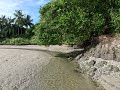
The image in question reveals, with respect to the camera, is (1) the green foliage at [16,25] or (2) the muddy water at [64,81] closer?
(2) the muddy water at [64,81]

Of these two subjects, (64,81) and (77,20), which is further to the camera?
(77,20)

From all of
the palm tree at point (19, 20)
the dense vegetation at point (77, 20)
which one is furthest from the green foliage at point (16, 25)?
the dense vegetation at point (77, 20)

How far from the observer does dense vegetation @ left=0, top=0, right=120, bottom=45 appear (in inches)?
1191

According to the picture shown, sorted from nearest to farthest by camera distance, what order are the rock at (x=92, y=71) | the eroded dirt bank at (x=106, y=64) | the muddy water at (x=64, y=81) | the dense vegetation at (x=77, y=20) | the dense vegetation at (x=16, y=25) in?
the muddy water at (x=64, y=81) < the eroded dirt bank at (x=106, y=64) < the rock at (x=92, y=71) < the dense vegetation at (x=77, y=20) < the dense vegetation at (x=16, y=25)

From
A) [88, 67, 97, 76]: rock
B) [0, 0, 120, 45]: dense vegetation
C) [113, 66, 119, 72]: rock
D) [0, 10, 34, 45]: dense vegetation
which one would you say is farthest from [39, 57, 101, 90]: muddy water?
[0, 10, 34, 45]: dense vegetation

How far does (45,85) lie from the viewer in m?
17.4

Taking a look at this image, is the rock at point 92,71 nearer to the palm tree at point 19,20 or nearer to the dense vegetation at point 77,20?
the dense vegetation at point 77,20

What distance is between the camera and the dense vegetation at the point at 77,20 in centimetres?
3025

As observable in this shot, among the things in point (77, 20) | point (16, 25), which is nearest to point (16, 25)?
point (16, 25)

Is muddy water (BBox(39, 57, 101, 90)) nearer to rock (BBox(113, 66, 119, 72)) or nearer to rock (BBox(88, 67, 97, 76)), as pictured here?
rock (BBox(88, 67, 97, 76))

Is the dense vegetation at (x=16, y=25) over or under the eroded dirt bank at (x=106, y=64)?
over

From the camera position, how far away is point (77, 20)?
30.3 metres

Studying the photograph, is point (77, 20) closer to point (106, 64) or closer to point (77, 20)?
point (77, 20)

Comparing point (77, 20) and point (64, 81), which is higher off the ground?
point (77, 20)
